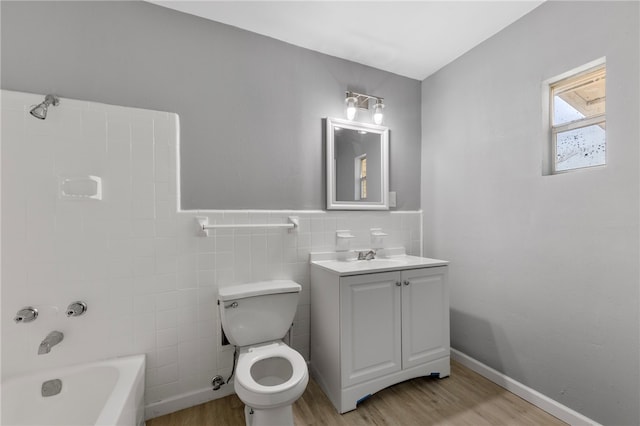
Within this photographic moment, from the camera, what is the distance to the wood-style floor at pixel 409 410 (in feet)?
4.97

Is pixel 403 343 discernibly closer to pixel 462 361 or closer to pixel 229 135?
pixel 462 361

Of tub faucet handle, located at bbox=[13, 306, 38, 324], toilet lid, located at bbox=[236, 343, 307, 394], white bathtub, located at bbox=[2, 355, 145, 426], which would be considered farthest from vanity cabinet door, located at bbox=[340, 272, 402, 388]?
tub faucet handle, located at bbox=[13, 306, 38, 324]

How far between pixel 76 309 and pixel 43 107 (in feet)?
3.41

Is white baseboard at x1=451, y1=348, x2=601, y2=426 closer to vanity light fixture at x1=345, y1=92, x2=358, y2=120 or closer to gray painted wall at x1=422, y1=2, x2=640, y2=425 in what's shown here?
gray painted wall at x1=422, y1=2, x2=640, y2=425

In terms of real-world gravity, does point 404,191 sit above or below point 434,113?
below

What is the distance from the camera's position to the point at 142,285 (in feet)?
5.08

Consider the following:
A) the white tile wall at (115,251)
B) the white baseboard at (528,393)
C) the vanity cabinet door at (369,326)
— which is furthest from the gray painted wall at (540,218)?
the white tile wall at (115,251)

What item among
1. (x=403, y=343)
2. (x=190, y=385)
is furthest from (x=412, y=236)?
(x=190, y=385)

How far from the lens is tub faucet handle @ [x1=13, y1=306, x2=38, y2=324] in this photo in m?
1.27

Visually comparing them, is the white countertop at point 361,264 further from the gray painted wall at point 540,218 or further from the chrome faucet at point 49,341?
the chrome faucet at point 49,341

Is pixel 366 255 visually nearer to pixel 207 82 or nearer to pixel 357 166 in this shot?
pixel 357 166

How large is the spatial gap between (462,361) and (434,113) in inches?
82.2

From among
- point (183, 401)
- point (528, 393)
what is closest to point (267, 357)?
point (183, 401)

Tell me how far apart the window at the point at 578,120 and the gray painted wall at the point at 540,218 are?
0.10 m
